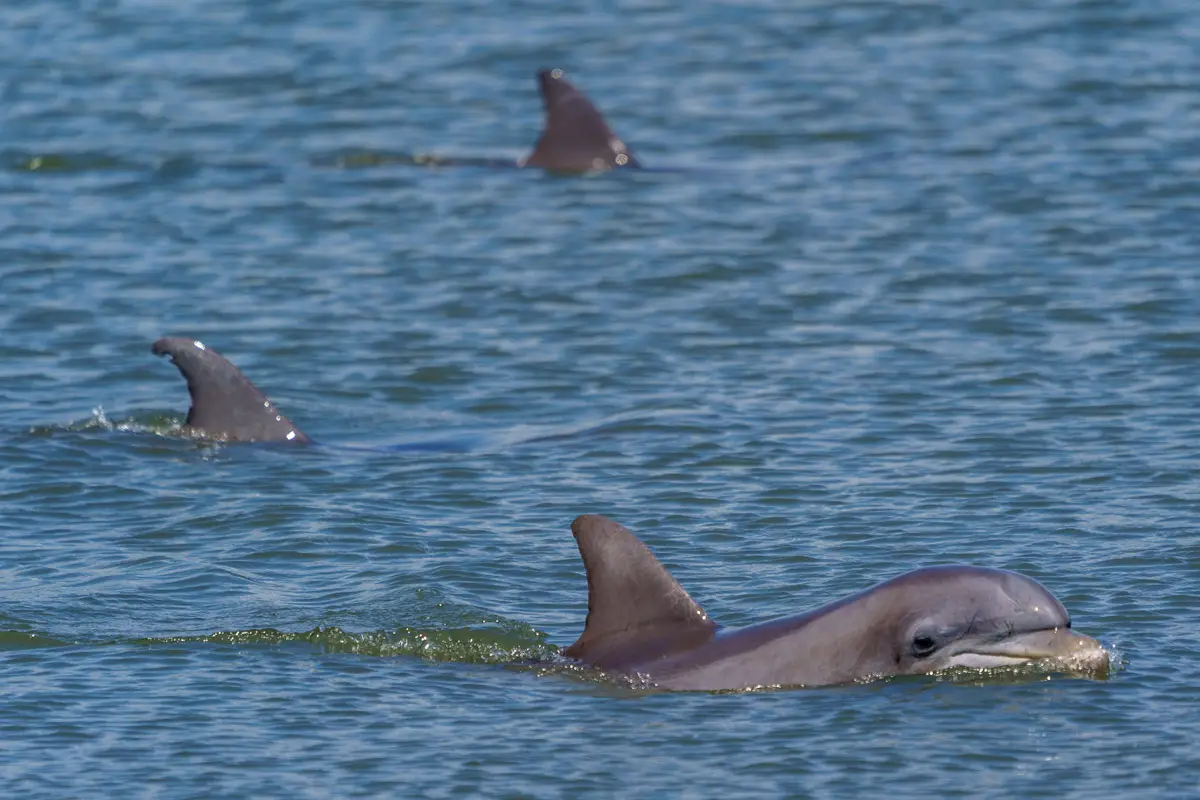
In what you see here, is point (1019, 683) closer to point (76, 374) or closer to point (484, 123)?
point (76, 374)

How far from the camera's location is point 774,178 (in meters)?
26.2

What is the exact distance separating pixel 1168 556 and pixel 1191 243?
926 centimetres

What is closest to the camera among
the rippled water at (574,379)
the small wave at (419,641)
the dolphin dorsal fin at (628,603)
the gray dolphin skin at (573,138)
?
the rippled water at (574,379)

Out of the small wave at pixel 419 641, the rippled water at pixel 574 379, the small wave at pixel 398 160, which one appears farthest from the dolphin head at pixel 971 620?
the small wave at pixel 398 160

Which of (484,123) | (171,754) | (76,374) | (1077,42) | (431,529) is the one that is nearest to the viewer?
(171,754)

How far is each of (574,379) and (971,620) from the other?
8253 mm

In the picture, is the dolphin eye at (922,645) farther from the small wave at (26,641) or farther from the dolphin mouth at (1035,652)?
the small wave at (26,641)

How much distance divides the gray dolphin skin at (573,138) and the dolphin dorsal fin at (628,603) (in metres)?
15.7

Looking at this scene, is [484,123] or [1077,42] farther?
[1077,42]

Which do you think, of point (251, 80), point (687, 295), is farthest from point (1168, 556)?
point (251, 80)

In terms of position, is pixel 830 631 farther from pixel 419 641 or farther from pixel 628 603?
pixel 419 641

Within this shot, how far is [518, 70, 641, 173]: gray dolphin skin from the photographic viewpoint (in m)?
27.1

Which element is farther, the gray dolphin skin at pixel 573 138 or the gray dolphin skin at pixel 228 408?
the gray dolphin skin at pixel 573 138

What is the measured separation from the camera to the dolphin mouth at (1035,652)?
11211mm
